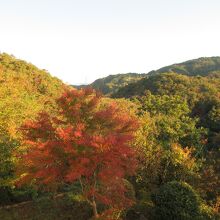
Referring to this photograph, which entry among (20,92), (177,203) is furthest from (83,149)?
(20,92)

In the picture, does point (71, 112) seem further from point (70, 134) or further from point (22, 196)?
point (22, 196)

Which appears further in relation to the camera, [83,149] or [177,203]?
[177,203]

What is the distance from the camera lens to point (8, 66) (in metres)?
65.4

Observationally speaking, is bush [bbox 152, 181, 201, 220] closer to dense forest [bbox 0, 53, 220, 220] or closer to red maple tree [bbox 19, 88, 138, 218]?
dense forest [bbox 0, 53, 220, 220]

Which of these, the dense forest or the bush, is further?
the bush

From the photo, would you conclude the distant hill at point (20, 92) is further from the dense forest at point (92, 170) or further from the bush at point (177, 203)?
the bush at point (177, 203)

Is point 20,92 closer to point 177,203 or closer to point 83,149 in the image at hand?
point 83,149

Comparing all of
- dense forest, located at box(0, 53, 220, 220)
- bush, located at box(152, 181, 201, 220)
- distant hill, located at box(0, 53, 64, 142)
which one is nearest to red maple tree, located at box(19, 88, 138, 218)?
dense forest, located at box(0, 53, 220, 220)

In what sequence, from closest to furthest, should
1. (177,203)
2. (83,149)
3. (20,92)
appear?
(83,149)
(177,203)
(20,92)

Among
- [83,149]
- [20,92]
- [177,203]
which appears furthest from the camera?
[20,92]

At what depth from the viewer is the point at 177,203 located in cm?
1659

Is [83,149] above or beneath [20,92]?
beneath

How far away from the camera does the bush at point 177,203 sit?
54.2 feet

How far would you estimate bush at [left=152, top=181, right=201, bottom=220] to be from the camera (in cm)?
1652
